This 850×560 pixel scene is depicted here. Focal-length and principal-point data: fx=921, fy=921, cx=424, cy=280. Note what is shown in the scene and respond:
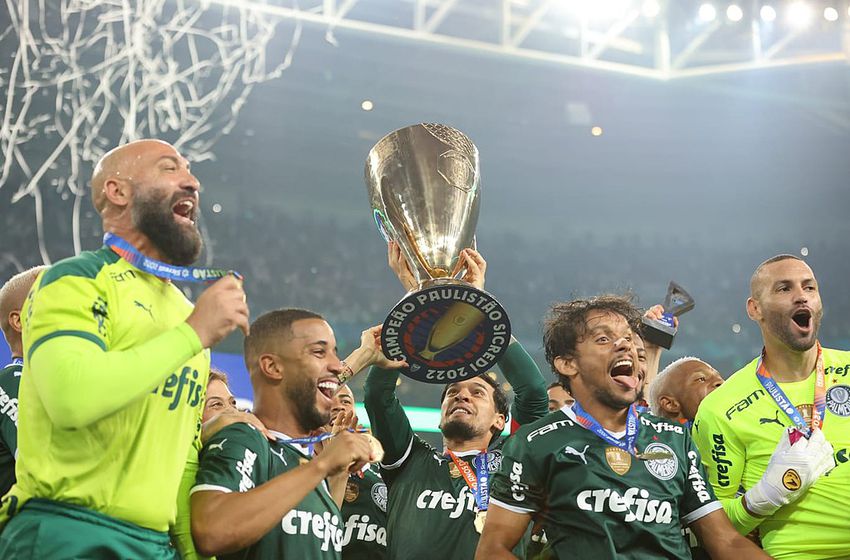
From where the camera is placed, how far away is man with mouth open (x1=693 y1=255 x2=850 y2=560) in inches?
91.3

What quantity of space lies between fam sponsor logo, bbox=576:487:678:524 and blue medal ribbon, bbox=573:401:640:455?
0.11 m

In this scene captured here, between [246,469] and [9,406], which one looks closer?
[246,469]

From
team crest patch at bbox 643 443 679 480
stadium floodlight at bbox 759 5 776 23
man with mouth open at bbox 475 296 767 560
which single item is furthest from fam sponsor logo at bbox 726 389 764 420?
stadium floodlight at bbox 759 5 776 23

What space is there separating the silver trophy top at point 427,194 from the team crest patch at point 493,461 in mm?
801

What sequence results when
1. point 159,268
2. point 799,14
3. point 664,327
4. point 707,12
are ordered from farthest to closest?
point 707,12
point 799,14
point 664,327
point 159,268

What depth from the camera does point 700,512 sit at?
2.05m

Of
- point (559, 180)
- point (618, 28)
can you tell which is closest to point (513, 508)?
point (618, 28)

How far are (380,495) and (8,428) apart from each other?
1.15 meters

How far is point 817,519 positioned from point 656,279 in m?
10.6

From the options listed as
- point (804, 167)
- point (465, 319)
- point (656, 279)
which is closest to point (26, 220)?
point (656, 279)

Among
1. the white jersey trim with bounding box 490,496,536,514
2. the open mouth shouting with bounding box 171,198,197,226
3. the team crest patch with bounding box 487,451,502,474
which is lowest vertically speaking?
the team crest patch with bounding box 487,451,502,474

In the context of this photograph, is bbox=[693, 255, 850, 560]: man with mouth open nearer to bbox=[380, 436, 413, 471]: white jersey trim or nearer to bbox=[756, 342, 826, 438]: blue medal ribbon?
bbox=[756, 342, 826, 438]: blue medal ribbon

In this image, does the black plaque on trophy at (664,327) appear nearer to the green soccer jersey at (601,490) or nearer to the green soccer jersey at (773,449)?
the green soccer jersey at (773,449)

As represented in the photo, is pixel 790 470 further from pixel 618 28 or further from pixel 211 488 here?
pixel 618 28
